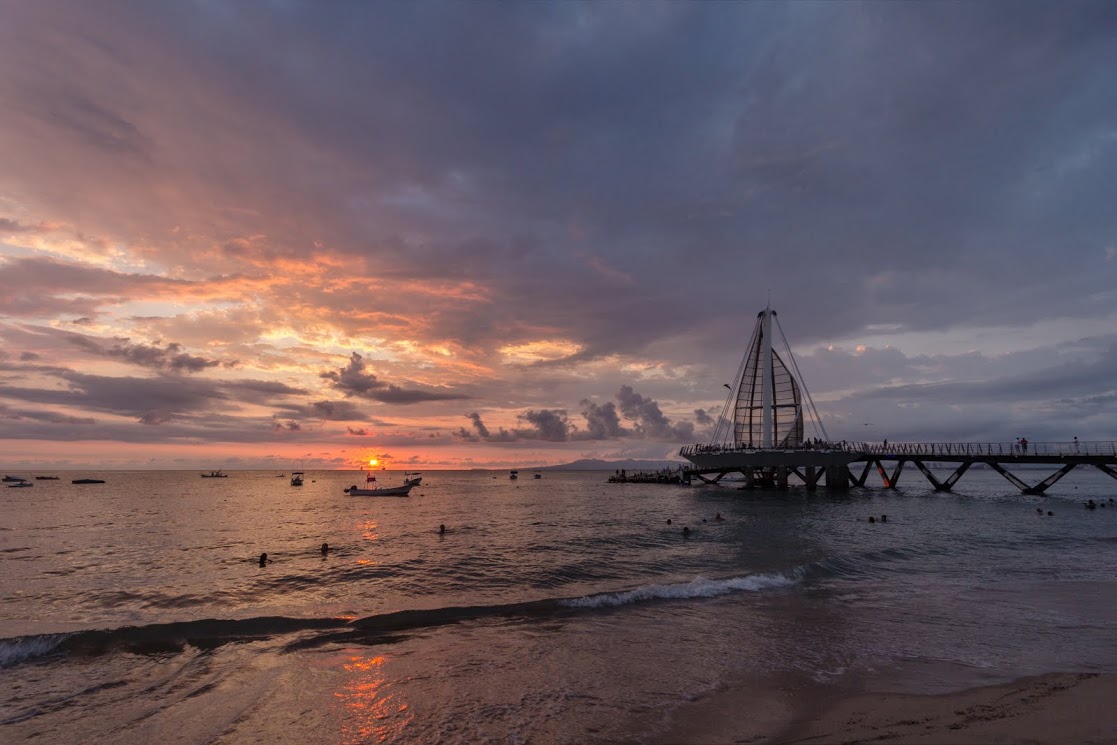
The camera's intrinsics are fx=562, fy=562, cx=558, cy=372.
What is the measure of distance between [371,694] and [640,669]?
6381 mm

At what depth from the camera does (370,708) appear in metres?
11.8

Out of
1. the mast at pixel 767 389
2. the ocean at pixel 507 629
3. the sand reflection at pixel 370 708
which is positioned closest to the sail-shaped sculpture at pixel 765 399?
the mast at pixel 767 389

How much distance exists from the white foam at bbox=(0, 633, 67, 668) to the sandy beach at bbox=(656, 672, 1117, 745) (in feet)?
59.4

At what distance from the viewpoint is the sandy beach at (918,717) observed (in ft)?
31.6

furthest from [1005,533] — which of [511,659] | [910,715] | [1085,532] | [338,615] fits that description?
[338,615]

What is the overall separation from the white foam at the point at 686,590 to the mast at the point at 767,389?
68.3m

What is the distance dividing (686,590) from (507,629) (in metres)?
8.40

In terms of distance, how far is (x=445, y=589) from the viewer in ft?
78.4

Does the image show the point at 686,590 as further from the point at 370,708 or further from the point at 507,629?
the point at 370,708

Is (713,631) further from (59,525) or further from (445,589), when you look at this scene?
(59,525)

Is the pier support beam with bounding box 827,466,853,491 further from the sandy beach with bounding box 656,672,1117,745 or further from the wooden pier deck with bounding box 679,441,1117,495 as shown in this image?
the sandy beach with bounding box 656,672,1117,745

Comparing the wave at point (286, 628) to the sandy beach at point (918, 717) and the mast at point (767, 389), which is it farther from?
the mast at point (767, 389)

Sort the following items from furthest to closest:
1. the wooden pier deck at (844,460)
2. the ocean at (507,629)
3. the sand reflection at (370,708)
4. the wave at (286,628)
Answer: the wooden pier deck at (844,460) → the wave at (286,628) → the ocean at (507,629) → the sand reflection at (370,708)

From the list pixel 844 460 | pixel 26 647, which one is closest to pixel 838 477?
pixel 844 460
